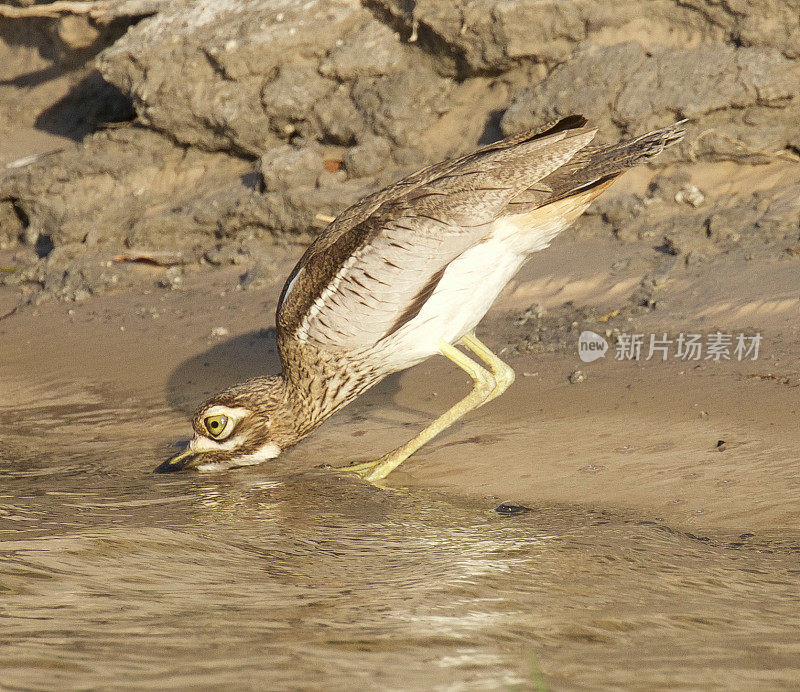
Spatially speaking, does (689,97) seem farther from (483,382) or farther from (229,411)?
(229,411)

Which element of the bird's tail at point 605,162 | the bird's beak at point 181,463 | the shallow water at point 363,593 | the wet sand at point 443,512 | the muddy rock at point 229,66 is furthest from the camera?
the muddy rock at point 229,66

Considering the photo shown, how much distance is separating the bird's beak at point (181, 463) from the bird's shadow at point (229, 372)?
0.99 meters

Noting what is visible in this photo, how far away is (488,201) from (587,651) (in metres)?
2.54

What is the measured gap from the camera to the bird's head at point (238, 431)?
5090 mm

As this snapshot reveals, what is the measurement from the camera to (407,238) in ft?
15.6

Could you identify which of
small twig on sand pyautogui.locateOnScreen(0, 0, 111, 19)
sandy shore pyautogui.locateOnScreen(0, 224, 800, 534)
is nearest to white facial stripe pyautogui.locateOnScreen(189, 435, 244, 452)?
sandy shore pyautogui.locateOnScreen(0, 224, 800, 534)

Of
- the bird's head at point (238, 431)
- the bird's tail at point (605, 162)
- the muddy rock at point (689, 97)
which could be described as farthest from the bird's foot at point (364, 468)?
the muddy rock at point (689, 97)

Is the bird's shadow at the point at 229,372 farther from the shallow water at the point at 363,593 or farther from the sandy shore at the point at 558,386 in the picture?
the shallow water at the point at 363,593

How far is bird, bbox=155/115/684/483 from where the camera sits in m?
4.70

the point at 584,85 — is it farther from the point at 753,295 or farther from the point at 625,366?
the point at 625,366

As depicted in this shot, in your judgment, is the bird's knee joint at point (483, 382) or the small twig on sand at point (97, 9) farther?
the small twig on sand at point (97, 9)

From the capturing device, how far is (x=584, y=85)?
8.22 meters

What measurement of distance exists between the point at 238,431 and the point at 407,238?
1.38 m

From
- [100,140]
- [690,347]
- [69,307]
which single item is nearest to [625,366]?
[690,347]
